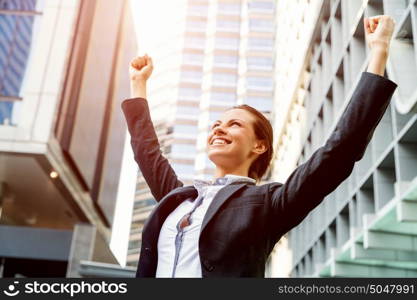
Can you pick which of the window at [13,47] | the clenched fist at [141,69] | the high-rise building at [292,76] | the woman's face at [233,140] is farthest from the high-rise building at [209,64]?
the woman's face at [233,140]

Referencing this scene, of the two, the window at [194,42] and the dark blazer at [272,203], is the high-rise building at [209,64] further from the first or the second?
the dark blazer at [272,203]

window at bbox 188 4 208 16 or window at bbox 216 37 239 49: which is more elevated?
window at bbox 188 4 208 16

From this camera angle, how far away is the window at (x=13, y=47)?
18.5m

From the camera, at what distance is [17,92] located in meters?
18.7

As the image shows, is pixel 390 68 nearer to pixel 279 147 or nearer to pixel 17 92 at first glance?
pixel 17 92

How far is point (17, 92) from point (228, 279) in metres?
18.2

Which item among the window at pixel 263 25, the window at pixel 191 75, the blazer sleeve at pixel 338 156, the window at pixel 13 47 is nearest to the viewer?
the blazer sleeve at pixel 338 156

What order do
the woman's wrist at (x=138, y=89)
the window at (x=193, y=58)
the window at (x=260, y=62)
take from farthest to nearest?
the window at (x=193, y=58)
the window at (x=260, y=62)
the woman's wrist at (x=138, y=89)

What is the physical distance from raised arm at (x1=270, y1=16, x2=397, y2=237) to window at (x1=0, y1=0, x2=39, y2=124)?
1762 centimetres

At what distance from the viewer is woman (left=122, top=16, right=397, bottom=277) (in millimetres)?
1810

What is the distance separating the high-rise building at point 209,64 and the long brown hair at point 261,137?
65724mm

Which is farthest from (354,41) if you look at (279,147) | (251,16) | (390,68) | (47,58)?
(251,16)

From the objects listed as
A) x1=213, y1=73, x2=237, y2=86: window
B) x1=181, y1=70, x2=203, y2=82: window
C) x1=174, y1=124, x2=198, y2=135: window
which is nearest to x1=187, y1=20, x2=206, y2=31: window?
x1=181, y1=70, x2=203, y2=82: window

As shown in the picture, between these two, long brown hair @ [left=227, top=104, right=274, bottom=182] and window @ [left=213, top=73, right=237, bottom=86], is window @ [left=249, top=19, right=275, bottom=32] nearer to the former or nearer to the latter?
window @ [left=213, top=73, right=237, bottom=86]
